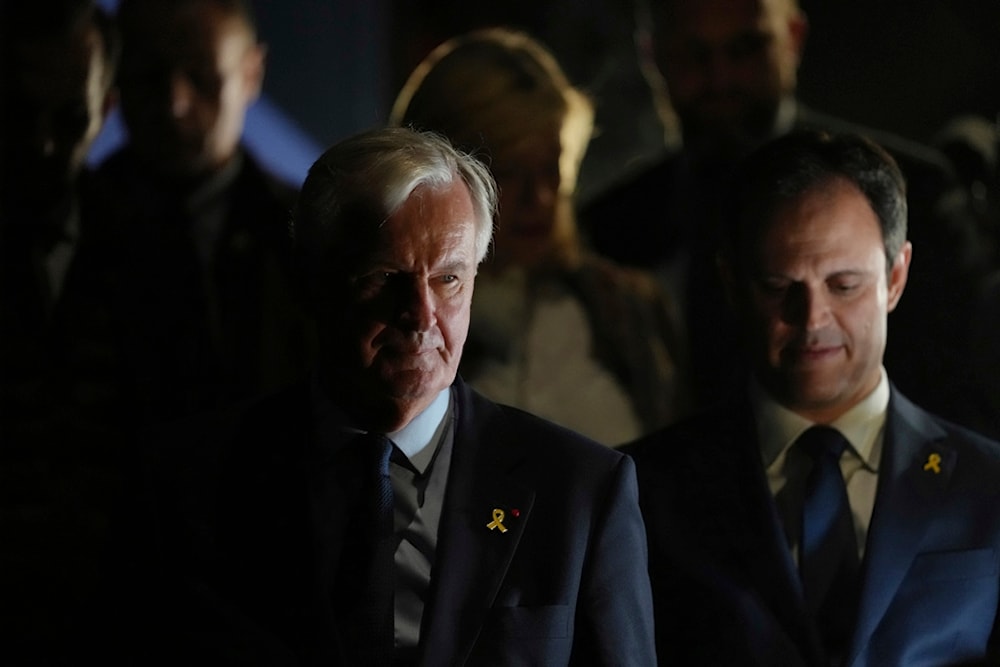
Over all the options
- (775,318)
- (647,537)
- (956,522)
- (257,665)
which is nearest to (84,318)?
(257,665)

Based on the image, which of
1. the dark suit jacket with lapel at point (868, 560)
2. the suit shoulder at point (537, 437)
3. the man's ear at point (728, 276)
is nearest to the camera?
Result: the suit shoulder at point (537, 437)

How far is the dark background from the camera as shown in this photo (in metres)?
2.35

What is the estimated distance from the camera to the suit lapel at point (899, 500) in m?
2.04

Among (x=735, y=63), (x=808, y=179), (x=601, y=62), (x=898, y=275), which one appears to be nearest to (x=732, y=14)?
(x=735, y=63)

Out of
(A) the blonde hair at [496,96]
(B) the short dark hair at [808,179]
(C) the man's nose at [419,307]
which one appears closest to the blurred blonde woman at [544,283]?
(A) the blonde hair at [496,96]

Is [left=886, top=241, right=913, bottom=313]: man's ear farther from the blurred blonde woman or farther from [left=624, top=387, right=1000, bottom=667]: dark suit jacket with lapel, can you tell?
the blurred blonde woman

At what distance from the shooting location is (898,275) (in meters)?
2.16

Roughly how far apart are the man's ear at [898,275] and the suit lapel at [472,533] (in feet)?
2.34

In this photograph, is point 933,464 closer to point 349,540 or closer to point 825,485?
point 825,485

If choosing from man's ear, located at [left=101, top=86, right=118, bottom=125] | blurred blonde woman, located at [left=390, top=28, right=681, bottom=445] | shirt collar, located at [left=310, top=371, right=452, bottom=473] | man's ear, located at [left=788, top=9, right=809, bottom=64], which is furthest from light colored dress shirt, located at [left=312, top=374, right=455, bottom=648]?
man's ear, located at [left=788, top=9, right=809, bottom=64]

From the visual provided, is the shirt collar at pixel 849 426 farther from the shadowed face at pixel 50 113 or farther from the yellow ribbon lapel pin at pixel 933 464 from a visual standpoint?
the shadowed face at pixel 50 113

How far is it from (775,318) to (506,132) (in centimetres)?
59

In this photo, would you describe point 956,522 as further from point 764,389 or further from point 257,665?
point 257,665

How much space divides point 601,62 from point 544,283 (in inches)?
17.2
